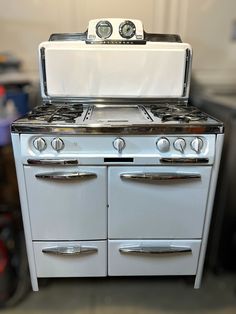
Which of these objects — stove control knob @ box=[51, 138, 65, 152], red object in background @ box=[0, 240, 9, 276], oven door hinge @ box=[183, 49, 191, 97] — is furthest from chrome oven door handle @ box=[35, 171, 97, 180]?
oven door hinge @ box=[183, 49, 191, 97]

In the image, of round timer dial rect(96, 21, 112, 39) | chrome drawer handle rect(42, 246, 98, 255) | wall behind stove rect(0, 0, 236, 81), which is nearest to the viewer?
chrome drawer handle rect(42, 246, 98, 255)

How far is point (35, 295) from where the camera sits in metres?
1.30

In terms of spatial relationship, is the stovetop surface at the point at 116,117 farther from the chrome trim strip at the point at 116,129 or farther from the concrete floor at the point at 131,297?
the concrete floor at the point at 131,297

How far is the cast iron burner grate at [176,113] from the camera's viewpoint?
113cm

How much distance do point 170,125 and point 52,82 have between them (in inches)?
27.4

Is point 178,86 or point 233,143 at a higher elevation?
point 178,86

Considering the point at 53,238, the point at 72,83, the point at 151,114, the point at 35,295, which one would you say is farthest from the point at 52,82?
the point at 35,295

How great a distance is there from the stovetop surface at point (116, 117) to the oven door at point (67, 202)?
177 mm

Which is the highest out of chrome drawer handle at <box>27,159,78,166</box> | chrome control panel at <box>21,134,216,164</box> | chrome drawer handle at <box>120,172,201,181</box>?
chrome control panel at <box>21,134,216,164</box>

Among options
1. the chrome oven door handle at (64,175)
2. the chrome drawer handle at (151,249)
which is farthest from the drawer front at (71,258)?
the chrome oven door handle at (64,175)

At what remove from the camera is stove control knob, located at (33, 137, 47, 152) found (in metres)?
1.05

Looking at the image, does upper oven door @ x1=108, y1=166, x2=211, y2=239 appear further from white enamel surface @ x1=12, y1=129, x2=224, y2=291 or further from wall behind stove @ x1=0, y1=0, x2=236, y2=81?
wall behind stove @ x1=0, y1=0, x2=236, y2=81

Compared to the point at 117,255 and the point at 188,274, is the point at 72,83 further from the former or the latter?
the point at 188,274

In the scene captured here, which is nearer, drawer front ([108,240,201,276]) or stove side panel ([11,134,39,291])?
stove side panel ([11,134,39,291])
